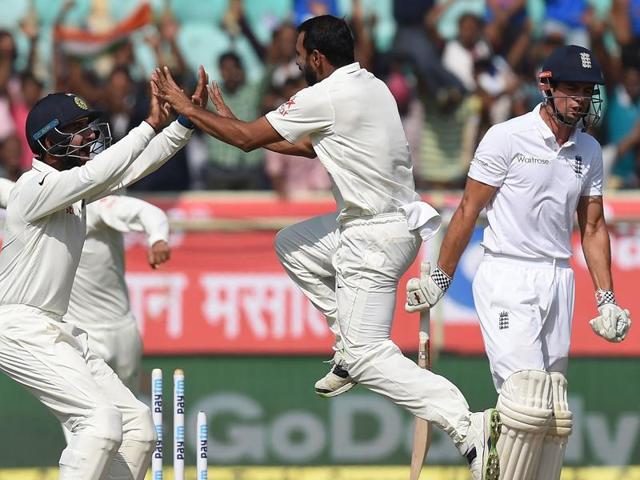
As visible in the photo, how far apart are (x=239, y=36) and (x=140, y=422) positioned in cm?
630

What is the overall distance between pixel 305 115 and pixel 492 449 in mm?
1801

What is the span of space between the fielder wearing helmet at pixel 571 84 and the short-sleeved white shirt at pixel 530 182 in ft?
0.38

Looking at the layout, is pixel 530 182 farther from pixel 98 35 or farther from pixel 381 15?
pixel 98 35

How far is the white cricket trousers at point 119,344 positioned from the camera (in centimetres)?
856

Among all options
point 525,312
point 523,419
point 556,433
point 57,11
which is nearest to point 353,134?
point 525,312

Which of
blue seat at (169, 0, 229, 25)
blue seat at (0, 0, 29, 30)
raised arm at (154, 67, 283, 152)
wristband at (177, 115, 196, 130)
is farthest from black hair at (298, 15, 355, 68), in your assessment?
blue seat at (0, 0, 29, 30)

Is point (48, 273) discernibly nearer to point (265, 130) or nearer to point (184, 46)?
point (265, 130)

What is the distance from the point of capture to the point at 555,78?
6.86 metres

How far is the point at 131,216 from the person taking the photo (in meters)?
8.46

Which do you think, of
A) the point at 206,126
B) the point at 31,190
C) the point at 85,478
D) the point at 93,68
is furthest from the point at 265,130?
the point at 93,68

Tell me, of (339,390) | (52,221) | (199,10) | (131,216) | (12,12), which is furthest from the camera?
(199,10)

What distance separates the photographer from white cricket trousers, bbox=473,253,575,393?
22.4ft

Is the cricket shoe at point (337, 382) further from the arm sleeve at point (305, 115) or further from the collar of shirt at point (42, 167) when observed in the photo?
the collar of shirt at point (42, 167)

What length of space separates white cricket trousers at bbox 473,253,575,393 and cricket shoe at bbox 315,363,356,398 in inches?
30.2
